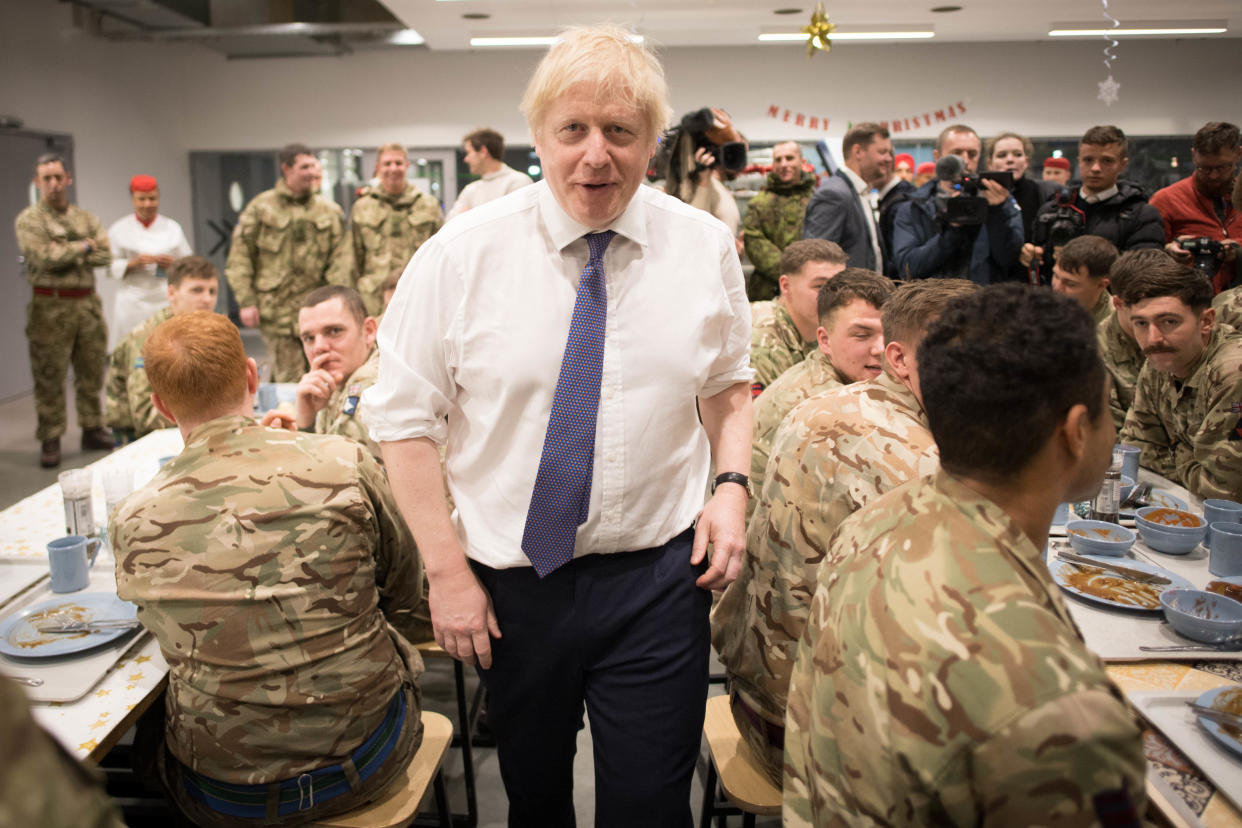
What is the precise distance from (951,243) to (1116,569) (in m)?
2.26

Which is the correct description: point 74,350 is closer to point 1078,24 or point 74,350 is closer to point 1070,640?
point 1070,640

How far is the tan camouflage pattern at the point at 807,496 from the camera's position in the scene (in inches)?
57.8

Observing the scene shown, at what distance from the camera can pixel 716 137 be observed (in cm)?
406

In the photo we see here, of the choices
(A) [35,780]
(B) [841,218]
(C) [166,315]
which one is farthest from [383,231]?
(A) [35,780]

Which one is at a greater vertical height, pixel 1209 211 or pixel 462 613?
pixel 1209 211

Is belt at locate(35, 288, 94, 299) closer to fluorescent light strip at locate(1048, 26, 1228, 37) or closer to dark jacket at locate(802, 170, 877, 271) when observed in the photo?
dark jacket at locate(802, 170, 877, 271)

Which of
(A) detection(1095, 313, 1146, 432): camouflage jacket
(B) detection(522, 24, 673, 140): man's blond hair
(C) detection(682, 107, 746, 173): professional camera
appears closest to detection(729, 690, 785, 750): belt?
(B) detection(522, 24, 673, 140): man's blond hair

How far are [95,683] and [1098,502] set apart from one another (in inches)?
83.2

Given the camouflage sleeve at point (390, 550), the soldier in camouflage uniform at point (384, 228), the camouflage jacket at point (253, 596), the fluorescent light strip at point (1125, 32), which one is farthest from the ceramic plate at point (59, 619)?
the fluorescent light strip at point (1125, 32)

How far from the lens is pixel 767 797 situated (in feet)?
5.01

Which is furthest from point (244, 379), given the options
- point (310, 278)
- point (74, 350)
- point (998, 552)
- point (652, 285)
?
point (74, 350)

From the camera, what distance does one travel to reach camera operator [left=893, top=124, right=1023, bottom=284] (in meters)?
3.74

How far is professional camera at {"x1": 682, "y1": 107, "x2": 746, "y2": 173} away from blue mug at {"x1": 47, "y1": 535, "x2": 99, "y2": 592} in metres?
3.02

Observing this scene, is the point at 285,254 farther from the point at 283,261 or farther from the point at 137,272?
the point at 137,272
